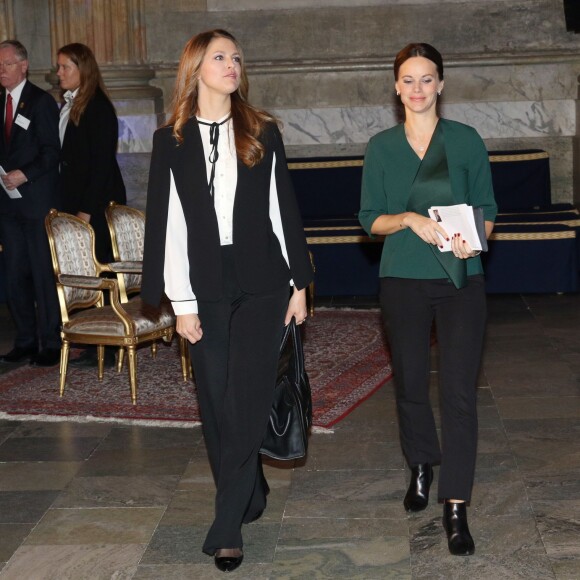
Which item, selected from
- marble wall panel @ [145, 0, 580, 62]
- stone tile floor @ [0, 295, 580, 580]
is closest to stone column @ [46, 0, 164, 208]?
marble wall panel @ [145, 0, 580, 62]

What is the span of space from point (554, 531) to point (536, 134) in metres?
7.21

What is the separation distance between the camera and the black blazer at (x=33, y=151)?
Result: 712 cm

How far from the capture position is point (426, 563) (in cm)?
384

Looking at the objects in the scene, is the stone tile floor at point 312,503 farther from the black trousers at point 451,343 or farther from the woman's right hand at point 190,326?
the woman's right hand at point 190,326

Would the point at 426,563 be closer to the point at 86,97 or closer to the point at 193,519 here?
the point at 193,519

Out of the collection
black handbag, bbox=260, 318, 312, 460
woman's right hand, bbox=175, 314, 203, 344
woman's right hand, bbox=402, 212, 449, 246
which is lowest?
black handbag, bbox=260, 318, 312, 460

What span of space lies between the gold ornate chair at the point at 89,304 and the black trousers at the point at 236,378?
2.47 meters

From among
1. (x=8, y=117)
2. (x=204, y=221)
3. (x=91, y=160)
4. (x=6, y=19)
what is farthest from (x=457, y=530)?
(x=6, y=19)

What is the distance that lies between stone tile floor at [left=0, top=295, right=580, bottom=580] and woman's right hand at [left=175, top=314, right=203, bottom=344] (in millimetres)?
820

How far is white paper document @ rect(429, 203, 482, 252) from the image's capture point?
374 centimetres

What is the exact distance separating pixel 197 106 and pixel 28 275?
3.90 meters

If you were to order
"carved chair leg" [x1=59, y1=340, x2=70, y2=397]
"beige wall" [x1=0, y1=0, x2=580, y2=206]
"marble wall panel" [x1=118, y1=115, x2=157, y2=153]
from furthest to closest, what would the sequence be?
"beige wall" [x1=0, y1=0, x2=580, y2=206]
"marble wall panel" [x1=118, y1=115, x2=157, y2=153]
"carved chair leg" [x1=59, y1=340, x2=70, y2=397]

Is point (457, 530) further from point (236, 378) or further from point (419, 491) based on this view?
point (236, 378)

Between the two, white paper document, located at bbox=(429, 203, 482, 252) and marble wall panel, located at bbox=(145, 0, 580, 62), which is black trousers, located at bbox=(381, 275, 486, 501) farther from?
marble wall panel, located at bbox=(145, 0, 580, 62)
